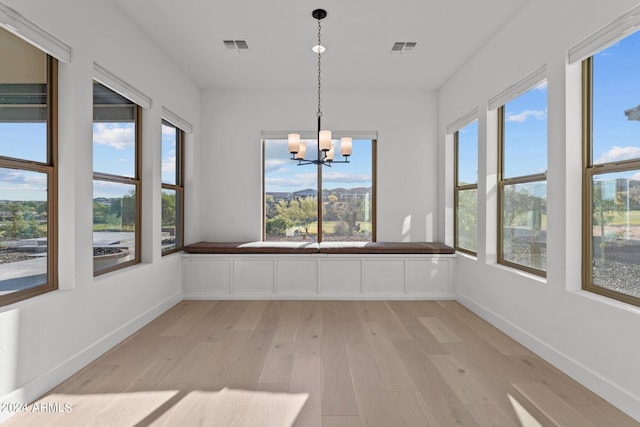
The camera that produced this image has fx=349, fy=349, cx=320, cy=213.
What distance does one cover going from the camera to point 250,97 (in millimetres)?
5172

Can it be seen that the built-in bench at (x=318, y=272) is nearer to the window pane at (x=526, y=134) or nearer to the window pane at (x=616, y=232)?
the window pane at (x=526, y=134)

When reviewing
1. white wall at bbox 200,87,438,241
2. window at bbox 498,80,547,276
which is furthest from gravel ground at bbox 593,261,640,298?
white wall at bbox 200,87,438,241

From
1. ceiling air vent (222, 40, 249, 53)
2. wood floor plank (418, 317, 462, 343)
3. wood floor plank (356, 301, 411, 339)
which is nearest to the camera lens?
wood floor plank (418, 317, 462, 343)

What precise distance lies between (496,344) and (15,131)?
13.0 ft

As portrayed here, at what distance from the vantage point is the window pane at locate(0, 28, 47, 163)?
84.2 inches

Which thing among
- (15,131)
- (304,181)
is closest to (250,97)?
(304,181)

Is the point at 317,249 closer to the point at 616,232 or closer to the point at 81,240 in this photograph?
the point at 81,240

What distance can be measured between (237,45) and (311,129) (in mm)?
1680

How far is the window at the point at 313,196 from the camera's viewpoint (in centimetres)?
532

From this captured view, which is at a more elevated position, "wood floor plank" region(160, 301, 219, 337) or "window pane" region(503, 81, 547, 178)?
"window pane" region(503, 81, 547, 178)

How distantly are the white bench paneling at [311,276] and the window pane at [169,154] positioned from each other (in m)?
1.07

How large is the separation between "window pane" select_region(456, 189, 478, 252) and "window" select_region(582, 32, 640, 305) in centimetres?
171

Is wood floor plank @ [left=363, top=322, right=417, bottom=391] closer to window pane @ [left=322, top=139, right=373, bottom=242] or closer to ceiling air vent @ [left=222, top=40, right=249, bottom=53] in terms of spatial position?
window pane @ [left=322, top=139, right=373, bottom=242]

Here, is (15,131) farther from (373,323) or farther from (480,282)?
(480,282)
